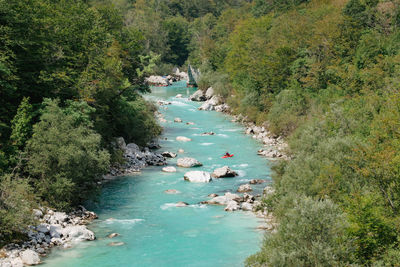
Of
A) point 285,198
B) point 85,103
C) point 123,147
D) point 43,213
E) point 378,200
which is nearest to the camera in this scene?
point 378,200

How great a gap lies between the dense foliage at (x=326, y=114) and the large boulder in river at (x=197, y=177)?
658 cm

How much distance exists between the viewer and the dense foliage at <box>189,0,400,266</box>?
1576 centimetres

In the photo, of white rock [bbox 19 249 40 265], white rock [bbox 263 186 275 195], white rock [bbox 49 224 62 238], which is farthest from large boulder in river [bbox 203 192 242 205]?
white rock [bbox 19 249 40 265]

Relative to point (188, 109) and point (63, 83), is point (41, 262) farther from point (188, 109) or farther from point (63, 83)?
point (188, 109)

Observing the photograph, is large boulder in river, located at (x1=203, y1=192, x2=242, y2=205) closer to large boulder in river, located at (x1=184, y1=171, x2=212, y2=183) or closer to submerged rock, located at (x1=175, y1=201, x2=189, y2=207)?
submerged rock, located at (x1=175, y1=201, x2=189, y2=207)

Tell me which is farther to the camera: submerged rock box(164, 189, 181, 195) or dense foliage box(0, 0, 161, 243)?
submerged rock box(164, 189, 181, 195)

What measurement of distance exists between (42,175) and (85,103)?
6.71 m

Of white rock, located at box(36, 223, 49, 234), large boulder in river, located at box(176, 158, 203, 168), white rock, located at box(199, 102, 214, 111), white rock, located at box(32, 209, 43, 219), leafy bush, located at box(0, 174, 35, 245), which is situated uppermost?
white rock, located at box(199, 102, 214, 111)

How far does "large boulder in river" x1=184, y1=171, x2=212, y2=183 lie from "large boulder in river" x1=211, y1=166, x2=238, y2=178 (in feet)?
2.83

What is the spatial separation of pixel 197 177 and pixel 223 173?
Answer: 2.19 meters

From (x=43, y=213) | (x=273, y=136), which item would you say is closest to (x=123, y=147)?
(x=43, y=213)

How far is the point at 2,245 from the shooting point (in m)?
21.6

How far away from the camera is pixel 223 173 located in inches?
1387

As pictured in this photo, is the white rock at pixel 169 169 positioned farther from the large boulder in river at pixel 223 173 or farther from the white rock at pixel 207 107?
the white rock at pixel 207 107
